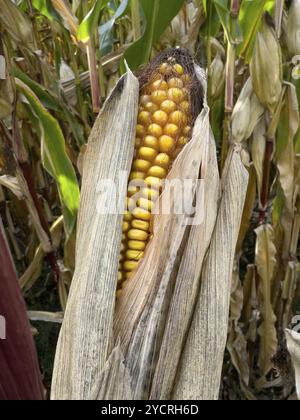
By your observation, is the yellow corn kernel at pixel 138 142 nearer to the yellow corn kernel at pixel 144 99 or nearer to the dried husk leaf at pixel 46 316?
the yellow corn kernel at pixel 144 99

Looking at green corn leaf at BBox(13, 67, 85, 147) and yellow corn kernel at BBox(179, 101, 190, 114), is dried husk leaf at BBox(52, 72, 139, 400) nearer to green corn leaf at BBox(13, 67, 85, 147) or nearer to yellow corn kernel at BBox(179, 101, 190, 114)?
yellow corn kernel at BBox(179, 101, 190, 114)

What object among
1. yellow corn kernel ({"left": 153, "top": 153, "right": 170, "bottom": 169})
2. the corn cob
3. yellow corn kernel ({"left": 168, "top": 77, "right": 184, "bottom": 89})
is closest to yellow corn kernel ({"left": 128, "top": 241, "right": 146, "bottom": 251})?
the corn cob

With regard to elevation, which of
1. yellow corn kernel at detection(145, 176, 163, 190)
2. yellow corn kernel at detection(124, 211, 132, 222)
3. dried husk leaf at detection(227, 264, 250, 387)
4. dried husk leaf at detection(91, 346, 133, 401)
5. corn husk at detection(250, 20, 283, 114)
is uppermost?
corn husk at detection(250, 20, 283, 114)

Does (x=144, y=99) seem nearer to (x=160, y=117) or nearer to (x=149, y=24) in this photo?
(x=160, y=117)

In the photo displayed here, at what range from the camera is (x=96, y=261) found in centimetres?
60

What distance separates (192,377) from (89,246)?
194 mm

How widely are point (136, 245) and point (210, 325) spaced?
133 mm

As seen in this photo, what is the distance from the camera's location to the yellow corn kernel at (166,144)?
64cm

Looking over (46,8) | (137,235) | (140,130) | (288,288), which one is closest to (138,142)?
(140,130)

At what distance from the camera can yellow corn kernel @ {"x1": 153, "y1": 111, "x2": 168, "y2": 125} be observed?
64 cm

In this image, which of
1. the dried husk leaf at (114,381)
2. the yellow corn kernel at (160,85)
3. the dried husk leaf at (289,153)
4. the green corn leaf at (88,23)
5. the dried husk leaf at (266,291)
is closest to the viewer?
the dried husk leaf at (114,381)

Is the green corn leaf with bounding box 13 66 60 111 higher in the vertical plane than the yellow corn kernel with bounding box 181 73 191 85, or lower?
higher

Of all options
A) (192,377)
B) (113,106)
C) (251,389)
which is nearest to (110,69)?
(113,106)

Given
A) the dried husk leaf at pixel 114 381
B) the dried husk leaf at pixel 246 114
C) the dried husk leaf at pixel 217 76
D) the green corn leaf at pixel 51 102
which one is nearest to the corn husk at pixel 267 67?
the dried husk leaf at pixel 246 114
